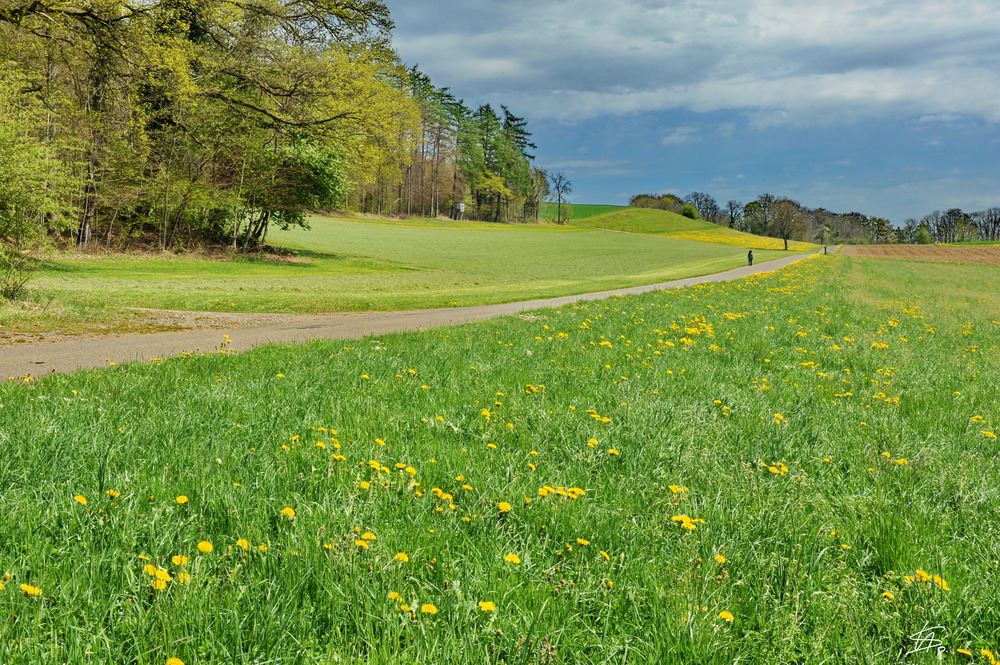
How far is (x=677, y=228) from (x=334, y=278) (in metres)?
107

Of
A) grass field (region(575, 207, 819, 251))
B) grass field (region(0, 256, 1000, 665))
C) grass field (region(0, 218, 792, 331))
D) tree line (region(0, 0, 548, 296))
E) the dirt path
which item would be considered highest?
grass field (region(575, 207, 819, 251))

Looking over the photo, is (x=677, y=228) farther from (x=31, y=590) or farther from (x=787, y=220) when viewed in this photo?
(x=31, y=590)

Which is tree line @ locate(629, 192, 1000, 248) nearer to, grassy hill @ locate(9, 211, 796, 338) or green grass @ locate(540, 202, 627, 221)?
green grass @ locate(540, 202, 627, 221)

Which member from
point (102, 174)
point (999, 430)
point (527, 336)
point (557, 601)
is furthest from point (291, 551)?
point (102, 174)

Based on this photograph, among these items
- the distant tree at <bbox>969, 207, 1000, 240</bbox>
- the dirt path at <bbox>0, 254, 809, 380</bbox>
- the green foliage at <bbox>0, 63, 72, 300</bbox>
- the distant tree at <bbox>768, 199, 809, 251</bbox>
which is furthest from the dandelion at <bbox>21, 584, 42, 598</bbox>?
the distant tree at <bbox>969, 207, 1000, 240</bbox>

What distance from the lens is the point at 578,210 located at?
534 feet

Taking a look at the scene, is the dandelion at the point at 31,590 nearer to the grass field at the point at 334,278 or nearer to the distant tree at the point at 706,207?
the grass field at the point at 334,278

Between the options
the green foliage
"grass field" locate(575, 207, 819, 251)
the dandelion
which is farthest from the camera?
"grass field" locate(575, 207, 819, 251)

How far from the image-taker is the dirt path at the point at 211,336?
24.1 feet

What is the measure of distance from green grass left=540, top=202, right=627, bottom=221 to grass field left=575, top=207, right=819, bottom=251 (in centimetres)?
651

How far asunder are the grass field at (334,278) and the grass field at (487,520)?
8801 millimetres

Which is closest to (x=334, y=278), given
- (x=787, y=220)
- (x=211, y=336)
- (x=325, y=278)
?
(x=325, y=278)

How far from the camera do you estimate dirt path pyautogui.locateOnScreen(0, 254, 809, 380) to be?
24.1 ft

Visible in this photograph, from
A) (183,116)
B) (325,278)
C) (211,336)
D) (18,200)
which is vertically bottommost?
(211,336)
